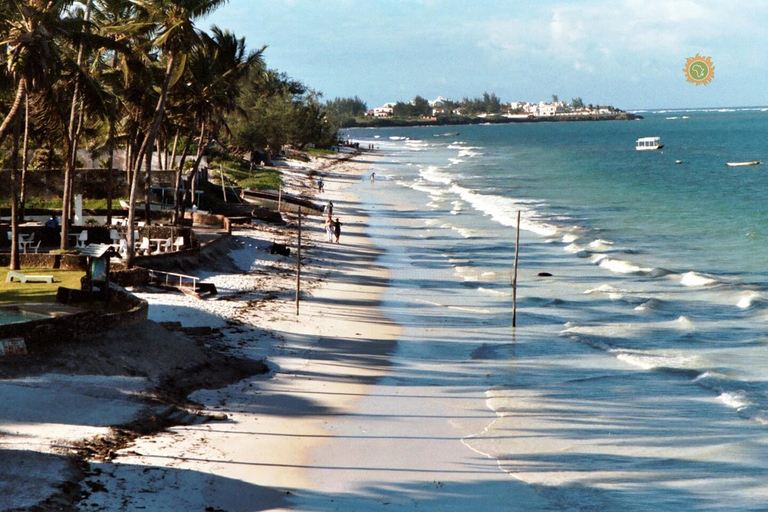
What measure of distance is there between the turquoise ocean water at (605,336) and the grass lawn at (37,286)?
7.73m

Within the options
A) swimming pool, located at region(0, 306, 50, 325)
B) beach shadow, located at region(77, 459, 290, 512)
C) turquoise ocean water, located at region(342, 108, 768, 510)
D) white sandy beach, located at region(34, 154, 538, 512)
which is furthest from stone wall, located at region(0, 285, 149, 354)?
turquoise ocean water, located at region(342, 108, 768, 510)

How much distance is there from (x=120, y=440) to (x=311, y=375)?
17.3ft

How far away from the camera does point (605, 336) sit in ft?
71.2

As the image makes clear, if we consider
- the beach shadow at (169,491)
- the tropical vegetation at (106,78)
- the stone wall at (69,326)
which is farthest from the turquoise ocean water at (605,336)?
the tropical vegetation at (106,78)

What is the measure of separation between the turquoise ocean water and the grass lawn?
7.73 m

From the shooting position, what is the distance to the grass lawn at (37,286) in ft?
59.8

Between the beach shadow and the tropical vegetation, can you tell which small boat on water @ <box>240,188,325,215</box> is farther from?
the beach shadow

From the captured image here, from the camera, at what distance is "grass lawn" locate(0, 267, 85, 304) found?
18.2 meters

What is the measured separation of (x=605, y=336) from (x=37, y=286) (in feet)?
43.4

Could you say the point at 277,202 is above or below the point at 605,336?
above

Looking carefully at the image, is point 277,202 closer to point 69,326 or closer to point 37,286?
point 37,286

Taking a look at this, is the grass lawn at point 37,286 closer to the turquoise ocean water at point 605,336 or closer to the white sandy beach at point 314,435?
the white sandy beach at point 314,435

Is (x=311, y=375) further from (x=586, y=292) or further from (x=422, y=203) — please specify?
(x=422, y=203)

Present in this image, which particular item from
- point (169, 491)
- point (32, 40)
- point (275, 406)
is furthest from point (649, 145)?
point (169, 491)
